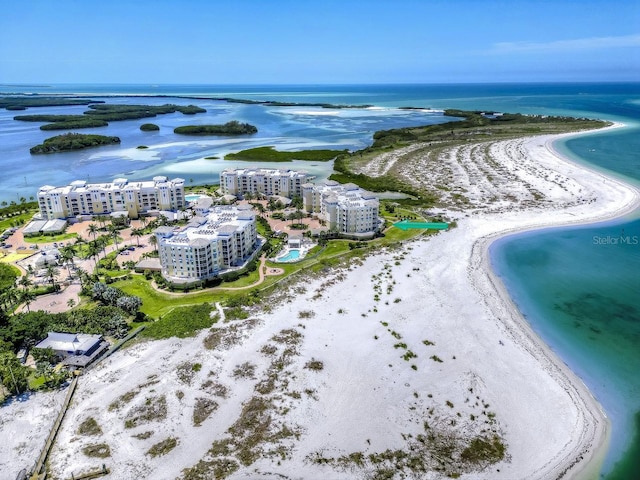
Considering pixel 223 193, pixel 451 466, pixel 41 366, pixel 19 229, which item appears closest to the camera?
pixel 451 466

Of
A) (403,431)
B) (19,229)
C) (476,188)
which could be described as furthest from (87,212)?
(476,188)

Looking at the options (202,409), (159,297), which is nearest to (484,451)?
(202,409)

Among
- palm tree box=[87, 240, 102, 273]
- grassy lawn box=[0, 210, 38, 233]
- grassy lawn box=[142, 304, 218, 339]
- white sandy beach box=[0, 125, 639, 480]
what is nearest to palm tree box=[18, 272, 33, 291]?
palm tree box=[87, 240, 102, 273]

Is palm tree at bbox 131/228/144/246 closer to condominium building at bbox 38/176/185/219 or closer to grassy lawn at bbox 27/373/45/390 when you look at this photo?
condominium building at bbox 38/176/185/219

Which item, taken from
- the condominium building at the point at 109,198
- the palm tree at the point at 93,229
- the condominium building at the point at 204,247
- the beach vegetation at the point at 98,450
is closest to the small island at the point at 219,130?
the condominium building at the point at 109,198

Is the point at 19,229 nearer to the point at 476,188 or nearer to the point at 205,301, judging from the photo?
the point at 205,301

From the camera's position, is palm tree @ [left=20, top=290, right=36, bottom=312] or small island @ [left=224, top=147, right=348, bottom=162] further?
small island @ [left=224, top=147, right=348, bottom=162]
